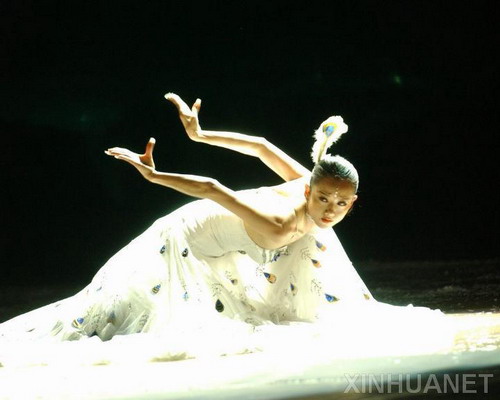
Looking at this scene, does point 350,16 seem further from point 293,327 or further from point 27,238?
point 293,327

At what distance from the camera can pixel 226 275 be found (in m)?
2.81

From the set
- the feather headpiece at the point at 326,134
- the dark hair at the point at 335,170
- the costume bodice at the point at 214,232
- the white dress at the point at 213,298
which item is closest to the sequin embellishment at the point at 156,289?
the white dress at the point at 213,298

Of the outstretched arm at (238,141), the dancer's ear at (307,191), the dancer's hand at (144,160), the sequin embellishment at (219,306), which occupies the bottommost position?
the sequin embellishment at (219,306)

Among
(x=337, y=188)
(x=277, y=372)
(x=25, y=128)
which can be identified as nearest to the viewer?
(x=277, y=372)

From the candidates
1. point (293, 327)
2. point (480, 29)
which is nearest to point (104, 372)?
point (293, 327)

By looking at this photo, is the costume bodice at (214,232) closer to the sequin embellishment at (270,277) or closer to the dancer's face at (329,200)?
the sequin embellishment at (270,277)

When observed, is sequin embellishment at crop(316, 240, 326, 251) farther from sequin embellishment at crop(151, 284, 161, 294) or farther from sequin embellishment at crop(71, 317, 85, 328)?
sequin embellishment at crop(71, 317, 85, 328)

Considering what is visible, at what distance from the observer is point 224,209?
9.10 ft

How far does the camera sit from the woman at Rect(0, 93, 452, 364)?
102 inches

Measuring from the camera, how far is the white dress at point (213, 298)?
259cm

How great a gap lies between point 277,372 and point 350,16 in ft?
10.1

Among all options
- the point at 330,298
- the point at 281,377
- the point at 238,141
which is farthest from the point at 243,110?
the point at 281,377

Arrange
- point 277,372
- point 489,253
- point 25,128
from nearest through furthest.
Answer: point 277,372 → point 25,128 → point 489,253

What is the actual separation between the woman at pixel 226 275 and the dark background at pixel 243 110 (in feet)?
5.61
